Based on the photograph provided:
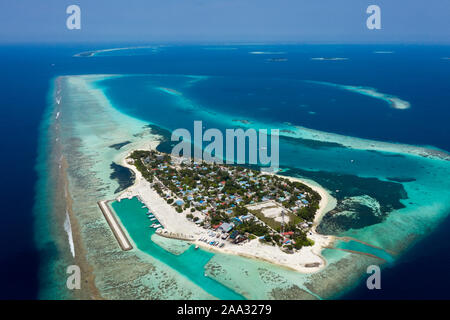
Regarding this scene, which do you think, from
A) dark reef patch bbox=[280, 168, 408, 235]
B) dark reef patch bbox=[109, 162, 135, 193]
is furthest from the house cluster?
dark reef patch bbox=[280, 168, 408, 235]

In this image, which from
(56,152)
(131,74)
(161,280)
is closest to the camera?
(161,280)

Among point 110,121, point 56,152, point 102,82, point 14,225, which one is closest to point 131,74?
point 102,82

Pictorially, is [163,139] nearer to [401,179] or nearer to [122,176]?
[122,176]

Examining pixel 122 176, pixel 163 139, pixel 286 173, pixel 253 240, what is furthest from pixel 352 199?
pixel 163 139

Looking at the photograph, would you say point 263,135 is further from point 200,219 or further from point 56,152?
point 56,152

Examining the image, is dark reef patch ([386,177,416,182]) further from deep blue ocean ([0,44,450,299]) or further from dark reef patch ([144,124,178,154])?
dark reef patch ([144,124,178,154])
